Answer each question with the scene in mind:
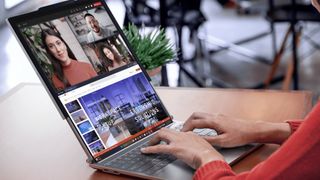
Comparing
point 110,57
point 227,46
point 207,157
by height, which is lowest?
point 227,46

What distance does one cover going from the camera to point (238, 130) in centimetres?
108

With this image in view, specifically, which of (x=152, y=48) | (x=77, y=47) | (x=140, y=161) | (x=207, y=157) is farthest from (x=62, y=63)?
(x=152, y=48)

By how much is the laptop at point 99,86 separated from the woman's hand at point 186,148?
0.06 ft

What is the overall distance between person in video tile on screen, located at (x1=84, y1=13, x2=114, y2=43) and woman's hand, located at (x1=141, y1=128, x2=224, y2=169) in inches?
10.9

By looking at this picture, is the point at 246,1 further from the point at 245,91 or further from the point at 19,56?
the point at 245,91

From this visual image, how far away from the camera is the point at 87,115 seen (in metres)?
1.09

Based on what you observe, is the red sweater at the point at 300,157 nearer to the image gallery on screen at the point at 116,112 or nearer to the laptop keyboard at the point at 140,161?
the laptop keyboard at the point at 140,161

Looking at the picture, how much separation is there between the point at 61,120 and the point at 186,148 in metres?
0.43

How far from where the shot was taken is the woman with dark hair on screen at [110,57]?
118 cm

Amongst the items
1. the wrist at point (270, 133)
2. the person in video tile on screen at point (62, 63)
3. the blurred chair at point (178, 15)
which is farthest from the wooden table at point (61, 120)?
the blurred chair at point (178, 15)

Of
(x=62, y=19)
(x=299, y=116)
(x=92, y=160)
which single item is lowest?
(x=299, y=116)

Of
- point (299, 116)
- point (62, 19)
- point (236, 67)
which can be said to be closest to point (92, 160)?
point (62, 19)

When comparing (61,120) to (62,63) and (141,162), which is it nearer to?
(62,63)

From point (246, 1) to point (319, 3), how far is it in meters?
4.28
